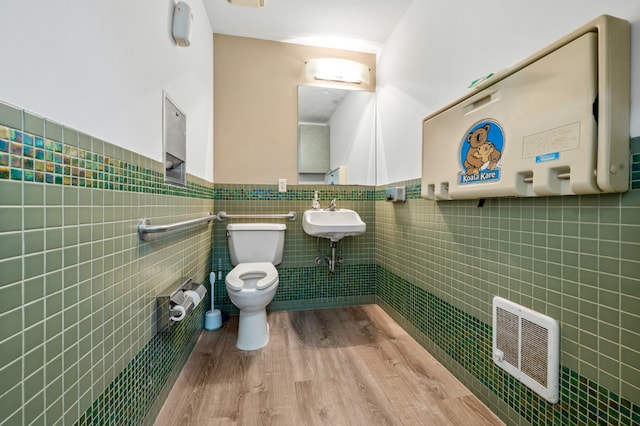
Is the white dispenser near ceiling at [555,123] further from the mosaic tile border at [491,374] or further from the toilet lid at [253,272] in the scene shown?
the toilet lid at [253,272]

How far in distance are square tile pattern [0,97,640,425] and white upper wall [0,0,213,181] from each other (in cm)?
6

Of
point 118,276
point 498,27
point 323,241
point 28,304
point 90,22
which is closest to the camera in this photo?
point 28,304

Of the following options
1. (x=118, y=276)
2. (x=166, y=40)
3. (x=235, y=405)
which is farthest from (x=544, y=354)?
(x=166, y=40)

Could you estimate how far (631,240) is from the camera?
0.74 meters

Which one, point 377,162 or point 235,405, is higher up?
point 377,162

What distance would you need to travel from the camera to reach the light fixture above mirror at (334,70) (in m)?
2.31

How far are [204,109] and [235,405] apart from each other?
182 centimetres

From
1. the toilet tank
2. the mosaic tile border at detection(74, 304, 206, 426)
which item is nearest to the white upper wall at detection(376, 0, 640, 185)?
the toilet tank

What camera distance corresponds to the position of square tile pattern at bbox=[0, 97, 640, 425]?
549mm

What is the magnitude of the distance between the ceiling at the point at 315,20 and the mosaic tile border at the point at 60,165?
158cm

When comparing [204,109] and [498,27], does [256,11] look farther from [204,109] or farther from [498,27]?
[498,27]

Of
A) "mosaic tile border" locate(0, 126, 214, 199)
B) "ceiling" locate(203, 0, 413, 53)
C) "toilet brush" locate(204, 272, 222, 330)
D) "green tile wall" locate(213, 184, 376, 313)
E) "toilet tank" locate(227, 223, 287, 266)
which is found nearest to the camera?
"mosaic tile border" locate(0, 126, 214, 199)

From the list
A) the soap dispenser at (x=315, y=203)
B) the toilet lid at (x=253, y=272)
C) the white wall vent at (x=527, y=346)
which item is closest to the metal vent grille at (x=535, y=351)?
the white wall vent at (x=527, y=346)

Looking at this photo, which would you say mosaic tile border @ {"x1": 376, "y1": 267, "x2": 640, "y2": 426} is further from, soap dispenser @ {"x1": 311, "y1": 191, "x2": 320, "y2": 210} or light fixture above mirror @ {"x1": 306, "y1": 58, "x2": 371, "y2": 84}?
light fixture above mirror @ {"x1": 306, "y1": 58, "x2": 371, "y2": 84}
